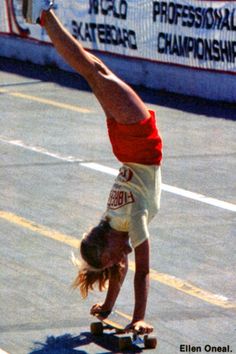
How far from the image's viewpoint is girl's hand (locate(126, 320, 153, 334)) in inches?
287

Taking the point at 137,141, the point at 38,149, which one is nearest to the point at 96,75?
the point at 137,141

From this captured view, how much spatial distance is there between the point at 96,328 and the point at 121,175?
3.33 ft

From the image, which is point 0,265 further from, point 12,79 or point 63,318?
point 12,79

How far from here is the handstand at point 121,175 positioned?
23.5 ft

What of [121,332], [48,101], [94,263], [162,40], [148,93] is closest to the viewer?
[94,263]

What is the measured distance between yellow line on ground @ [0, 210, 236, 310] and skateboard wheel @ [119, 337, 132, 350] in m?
1.15

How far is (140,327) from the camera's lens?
287 inches

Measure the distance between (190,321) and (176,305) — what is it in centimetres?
41

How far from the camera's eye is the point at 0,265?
9.23 m

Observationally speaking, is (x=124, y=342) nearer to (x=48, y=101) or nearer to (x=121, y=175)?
(x=121, y=175)

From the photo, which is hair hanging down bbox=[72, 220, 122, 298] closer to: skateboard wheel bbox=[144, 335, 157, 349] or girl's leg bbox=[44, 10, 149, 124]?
skateboard wheel bbox=[144, 335, 157, 349]

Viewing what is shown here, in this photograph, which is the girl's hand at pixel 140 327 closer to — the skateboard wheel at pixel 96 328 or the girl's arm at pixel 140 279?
the girl's arm at pixel 140 279

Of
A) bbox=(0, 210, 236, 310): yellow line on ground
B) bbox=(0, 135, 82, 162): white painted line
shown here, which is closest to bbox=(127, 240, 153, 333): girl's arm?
bbox=(0, 210, 236, 310): yellow line on ground

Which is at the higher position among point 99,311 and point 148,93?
point 99,311
